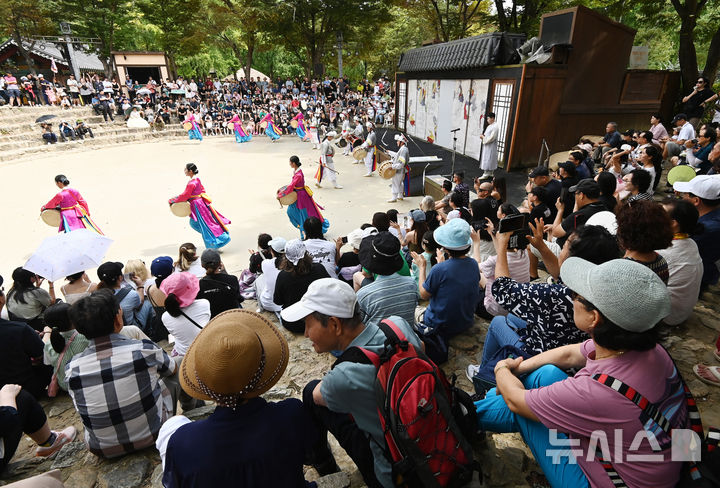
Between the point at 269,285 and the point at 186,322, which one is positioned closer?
the point at 186,322

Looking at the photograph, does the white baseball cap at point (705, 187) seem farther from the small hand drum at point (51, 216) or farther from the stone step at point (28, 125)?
the stone step at point (28, 125)

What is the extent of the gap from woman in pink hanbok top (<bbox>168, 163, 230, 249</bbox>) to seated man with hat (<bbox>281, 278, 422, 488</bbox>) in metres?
5.66

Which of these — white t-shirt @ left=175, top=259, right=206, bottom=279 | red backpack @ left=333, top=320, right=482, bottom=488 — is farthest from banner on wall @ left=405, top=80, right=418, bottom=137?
red backpack @ left=333, top=320, right=482, bottom=488

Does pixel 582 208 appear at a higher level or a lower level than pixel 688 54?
lower

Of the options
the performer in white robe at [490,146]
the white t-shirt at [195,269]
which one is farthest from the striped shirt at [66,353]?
the performer in white robe at [490,146]

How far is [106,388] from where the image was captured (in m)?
2.11

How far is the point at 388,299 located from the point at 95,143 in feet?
65.7

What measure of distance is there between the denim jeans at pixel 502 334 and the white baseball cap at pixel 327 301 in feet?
3.52

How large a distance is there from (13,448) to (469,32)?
26.2 meters

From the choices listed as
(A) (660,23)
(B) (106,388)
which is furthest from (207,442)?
(A) (660,23)

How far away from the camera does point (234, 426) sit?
4.33 feet

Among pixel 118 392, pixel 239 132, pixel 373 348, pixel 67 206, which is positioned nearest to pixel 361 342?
pixel 373 348

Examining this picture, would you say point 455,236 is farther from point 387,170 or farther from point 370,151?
point 370,151

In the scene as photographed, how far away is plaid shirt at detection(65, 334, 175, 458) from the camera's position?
2084 mm
